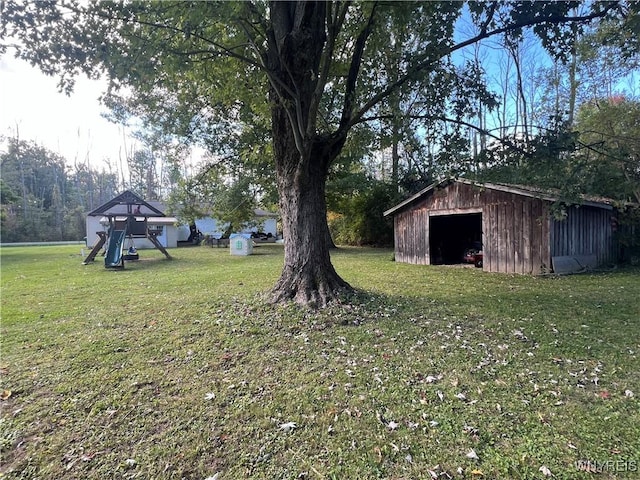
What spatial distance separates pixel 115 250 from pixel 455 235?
13.6 metres

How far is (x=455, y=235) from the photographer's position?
1530 centimetres

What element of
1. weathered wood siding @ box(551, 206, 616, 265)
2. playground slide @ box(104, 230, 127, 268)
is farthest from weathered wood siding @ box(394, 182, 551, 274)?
playground slide @ box(104, 230, 127, 268)

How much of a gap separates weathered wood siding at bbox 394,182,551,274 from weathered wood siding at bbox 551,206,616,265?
0.44 m

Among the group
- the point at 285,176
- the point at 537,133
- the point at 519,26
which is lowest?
the point at 285,176

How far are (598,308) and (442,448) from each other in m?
5.32

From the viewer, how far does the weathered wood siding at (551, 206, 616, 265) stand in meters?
9.96

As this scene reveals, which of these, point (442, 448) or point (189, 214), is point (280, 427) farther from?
point (189, 214)

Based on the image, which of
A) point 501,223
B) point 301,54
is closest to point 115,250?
point 301,54

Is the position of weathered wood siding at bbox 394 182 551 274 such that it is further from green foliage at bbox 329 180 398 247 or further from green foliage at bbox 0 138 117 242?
green foliage at bbox 0 138 117 242

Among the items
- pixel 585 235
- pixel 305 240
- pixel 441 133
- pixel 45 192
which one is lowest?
pixel 585 235

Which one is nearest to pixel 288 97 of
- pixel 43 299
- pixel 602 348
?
pixel 602 348

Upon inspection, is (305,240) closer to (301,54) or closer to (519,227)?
(301,54)

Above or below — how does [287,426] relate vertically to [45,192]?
below

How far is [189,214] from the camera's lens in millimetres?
16016
